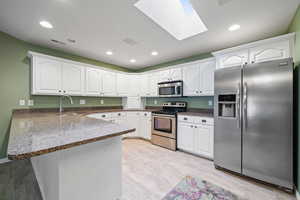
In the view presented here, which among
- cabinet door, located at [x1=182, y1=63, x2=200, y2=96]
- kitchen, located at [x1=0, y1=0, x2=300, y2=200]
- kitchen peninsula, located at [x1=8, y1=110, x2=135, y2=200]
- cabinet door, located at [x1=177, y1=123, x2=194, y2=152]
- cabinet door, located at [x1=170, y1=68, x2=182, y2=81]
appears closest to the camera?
kitchen peninsula, located at [x1=8, y1=110, x2=135, y2=200]

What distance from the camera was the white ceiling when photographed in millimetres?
1634

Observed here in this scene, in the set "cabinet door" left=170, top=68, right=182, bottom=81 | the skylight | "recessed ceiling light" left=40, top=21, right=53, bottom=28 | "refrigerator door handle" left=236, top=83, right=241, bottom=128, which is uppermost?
the skylight

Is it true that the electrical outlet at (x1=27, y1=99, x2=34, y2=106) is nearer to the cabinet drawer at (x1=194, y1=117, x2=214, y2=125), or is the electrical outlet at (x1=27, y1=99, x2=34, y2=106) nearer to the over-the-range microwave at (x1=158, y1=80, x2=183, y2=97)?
the over-the-range microwave at (x1=158, y1=80, x2=183, y2=97)

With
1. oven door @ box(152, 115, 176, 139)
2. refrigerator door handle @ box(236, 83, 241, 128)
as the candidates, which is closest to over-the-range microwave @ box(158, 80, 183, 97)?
oven door @ box(152, 115, 176, 139)

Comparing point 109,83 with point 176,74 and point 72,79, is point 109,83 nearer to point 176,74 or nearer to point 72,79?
point 72,79

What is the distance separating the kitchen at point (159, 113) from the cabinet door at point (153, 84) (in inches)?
28.1

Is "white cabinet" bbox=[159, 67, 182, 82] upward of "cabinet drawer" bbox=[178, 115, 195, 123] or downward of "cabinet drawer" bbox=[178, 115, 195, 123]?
upward

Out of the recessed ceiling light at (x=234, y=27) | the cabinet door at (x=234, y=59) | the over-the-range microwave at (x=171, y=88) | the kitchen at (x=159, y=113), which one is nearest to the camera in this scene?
the kitchen at (x=159, y=113)

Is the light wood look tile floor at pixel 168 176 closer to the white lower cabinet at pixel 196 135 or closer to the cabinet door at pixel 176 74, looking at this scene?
the white lower cabinet at pixel 196 135

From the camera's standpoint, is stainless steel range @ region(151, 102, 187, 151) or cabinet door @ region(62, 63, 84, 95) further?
stainless steel range @ region(151, 102, 187, 151)

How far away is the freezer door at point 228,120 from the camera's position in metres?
2.04

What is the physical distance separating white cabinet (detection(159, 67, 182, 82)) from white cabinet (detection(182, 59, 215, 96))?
0.51ft

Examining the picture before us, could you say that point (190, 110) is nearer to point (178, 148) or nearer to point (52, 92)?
point (178, 148)

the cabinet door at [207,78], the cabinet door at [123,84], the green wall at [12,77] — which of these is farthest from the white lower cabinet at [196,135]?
the green wall at [12,77]
